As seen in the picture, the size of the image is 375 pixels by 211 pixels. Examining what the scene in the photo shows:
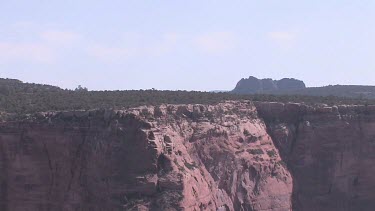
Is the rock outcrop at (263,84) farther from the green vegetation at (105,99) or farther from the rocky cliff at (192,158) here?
the rocky cliff at (192,158)

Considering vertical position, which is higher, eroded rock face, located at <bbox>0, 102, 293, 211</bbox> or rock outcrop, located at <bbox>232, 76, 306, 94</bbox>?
rock outcrop, located at <bbox>232, 76, 306, 94</bbox>

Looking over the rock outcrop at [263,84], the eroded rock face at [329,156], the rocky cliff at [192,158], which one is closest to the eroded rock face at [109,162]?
the rocky cliff at [192,158]

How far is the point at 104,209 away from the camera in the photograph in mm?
55500

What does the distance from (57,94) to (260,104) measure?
1969cm

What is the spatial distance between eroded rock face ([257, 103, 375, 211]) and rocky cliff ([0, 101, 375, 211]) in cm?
10

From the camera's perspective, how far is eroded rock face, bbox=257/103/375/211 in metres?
70.1

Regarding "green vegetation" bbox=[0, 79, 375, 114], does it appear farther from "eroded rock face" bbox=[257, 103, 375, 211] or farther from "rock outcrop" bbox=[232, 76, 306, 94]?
"rock outcrop" bbox=[232, 76, 306, 94]

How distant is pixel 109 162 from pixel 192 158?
831cm

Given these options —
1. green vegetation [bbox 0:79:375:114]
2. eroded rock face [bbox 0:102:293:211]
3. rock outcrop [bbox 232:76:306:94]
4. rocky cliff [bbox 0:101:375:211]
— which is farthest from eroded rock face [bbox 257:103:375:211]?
rock outcrop [bbox 232:76:306:94]

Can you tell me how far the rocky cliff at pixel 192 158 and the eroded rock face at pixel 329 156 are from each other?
95 millimetres

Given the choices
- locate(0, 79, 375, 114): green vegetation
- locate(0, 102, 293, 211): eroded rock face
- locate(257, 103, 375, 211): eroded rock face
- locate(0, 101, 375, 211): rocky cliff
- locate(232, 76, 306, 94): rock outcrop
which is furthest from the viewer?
locate(232, 76, 306, 94): rock outcrop

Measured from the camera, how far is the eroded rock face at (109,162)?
181 ft

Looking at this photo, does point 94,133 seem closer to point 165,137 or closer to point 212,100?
point 165,137

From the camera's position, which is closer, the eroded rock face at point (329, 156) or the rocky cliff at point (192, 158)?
the rocky cliff at point (192, 158)
